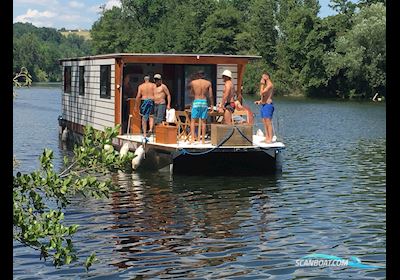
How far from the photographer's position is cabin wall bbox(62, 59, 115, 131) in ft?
68.9

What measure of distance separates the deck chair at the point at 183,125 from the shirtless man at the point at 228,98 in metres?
0.93

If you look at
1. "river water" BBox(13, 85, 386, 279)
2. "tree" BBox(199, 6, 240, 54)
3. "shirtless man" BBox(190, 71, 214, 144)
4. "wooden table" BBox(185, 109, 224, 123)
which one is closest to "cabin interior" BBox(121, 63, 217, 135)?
"wooden table" BBox(185, 109, 224, 123)

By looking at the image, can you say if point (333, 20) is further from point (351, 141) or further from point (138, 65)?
point (138, 65)

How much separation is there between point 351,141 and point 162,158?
1254 centimetres

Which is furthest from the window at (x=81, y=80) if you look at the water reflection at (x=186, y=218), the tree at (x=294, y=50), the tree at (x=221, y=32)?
the tree at (x=221, y=32)

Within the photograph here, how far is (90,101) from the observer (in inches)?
924

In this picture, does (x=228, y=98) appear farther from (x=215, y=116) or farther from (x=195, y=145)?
(x=195, y=145)

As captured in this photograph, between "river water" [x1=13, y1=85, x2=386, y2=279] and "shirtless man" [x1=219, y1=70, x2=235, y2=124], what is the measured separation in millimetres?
1486

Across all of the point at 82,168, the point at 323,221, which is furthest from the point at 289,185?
the point at 82,168

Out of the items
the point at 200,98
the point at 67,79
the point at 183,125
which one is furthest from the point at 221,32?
the point at 200,98

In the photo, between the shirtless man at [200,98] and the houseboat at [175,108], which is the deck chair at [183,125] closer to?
the houseboat at [175,108]

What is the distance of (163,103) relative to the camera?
19188 millimetres

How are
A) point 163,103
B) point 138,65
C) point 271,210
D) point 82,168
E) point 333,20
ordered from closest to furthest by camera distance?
point 82,168
point 271,210
point 163,103
point 138,65
point 333,20

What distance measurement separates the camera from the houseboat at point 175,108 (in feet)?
56.9
